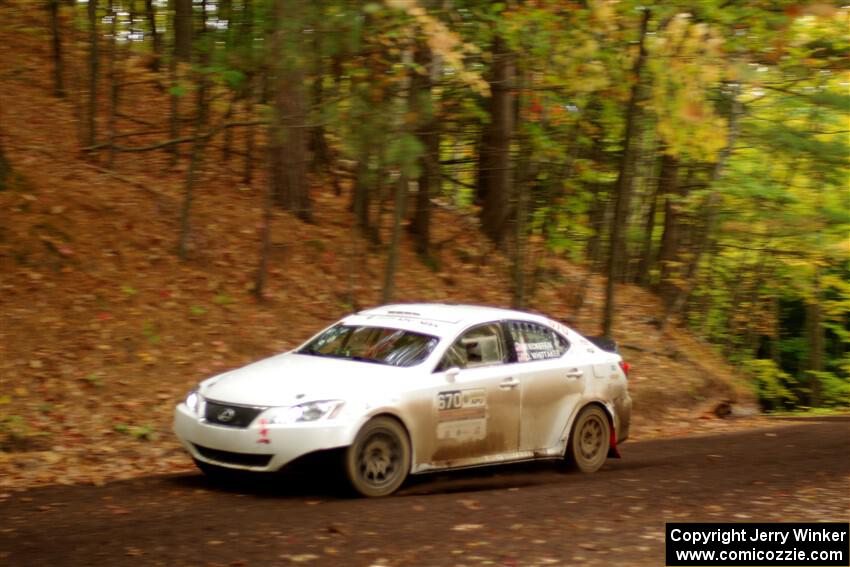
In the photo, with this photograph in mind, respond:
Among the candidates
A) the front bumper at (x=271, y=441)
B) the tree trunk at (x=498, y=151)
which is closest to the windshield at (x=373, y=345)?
the front bumper at (x=271, y=441)

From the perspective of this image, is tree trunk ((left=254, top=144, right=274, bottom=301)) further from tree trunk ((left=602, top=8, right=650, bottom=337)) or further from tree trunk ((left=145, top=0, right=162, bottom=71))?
tree trunk ((left=145, top=0, right=162, bottom=71))

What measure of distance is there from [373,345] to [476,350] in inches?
39.9

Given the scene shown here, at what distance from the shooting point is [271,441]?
850 centimetres

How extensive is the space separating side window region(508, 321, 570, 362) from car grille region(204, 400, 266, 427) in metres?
3.01

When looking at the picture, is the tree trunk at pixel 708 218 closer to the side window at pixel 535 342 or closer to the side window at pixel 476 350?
the side window at pixel 535 342

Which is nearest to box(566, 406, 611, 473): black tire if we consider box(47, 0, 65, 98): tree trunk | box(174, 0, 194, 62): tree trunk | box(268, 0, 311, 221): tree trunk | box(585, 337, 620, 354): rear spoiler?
box(585, 337, 620, 354): rear spoiler

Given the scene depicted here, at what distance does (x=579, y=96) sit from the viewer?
16.4m

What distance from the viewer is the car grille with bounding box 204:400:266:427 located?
867 cm

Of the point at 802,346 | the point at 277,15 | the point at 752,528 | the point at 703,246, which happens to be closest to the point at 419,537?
the point at 752,528

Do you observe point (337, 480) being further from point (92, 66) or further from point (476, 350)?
point (92, 66)

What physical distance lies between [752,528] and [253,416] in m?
4.09

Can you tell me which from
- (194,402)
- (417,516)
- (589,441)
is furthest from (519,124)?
(417,516)

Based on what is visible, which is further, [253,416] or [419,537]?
[253,416]

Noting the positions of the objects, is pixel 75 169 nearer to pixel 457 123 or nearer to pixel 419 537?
pixel 457 123
